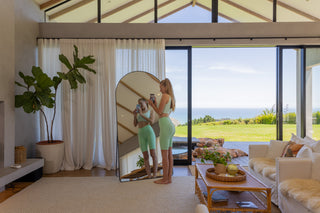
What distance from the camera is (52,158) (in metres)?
4.12

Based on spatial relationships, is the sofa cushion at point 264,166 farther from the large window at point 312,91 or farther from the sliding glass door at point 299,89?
the large window at point 312,91

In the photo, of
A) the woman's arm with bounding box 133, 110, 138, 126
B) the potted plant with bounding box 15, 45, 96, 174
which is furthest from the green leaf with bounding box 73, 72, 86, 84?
the woman's arm with bounding box 133, 110, 138, 126

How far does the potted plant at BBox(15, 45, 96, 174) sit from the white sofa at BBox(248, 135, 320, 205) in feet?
10.1

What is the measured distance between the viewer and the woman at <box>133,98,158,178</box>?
3869 mm

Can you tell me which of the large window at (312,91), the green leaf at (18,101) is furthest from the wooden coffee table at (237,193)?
the large window at (312,91)

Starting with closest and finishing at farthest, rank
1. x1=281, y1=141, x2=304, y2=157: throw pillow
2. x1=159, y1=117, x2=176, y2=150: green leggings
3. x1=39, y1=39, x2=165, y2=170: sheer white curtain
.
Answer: x1=281, y1=141, x2=304, y2=157: throw pillow, x1=159, y1=117, x2=176, y2=150: green leggings, x1=39, y1=39, x2=165, y2=170: sheer white curtain

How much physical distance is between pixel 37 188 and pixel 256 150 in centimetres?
332

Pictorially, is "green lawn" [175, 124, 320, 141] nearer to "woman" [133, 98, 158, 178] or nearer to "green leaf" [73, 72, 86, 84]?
"woman" [133, 98, 158, 178]

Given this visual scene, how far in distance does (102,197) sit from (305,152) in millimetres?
Result: 2611

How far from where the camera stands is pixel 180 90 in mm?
4766

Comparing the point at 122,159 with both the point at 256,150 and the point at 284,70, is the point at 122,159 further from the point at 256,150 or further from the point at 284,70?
the point at 284,70

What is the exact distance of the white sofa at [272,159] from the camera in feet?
8.95

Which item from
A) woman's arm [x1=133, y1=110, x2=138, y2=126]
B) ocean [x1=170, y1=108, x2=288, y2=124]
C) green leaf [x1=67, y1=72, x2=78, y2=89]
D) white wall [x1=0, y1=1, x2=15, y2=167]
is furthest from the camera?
ocean [x1=170, y1=108, x2=288, y2=124]

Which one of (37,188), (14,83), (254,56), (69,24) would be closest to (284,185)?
(37,188)
